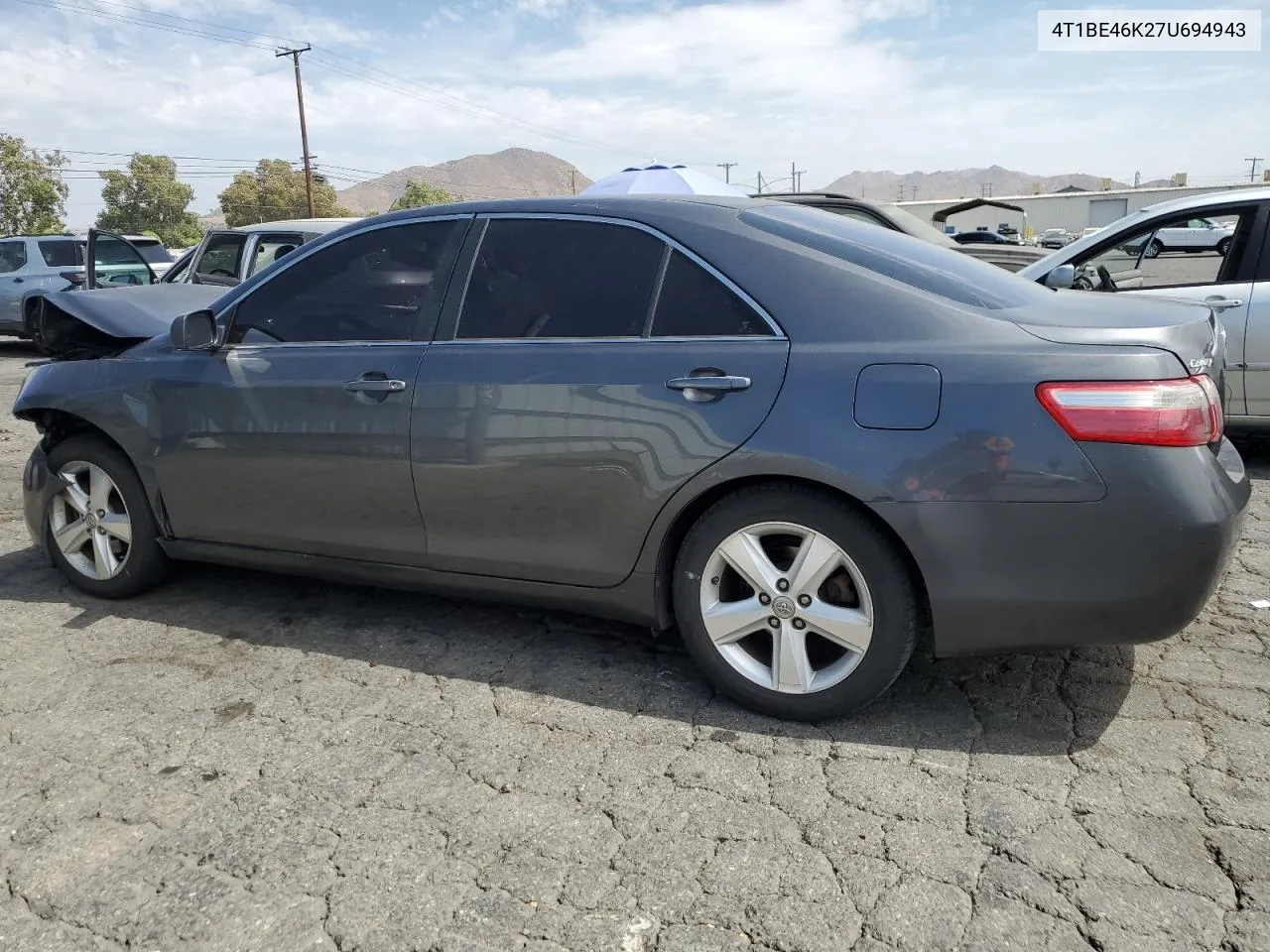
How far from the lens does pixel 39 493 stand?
4.36 meters

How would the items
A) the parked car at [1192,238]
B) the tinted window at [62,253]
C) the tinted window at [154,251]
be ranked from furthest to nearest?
the tinted window at [154,251] → the tinted window at [62,253] → the parked car at [1192,238]

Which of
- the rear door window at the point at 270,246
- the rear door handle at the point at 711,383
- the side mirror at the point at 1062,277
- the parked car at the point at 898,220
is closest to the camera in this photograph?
the rear door handle at the point at 711,383

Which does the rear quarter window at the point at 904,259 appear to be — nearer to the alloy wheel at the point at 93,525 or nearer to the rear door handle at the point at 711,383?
the rear door handle at the point at 711,383

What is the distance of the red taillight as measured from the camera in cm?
259

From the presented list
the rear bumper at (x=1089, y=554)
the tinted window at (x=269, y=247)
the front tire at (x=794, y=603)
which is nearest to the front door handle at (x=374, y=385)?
the front tire at (x=794, y=603)

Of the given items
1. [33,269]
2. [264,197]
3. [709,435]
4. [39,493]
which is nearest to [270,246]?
[39,493]

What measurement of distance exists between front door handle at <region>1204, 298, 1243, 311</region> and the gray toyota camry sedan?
9.80 feet

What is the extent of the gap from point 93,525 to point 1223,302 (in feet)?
19.3

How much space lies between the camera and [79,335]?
432 cm

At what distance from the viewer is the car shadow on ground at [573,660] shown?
3.00 m

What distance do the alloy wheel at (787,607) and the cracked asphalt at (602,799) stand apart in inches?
7.2

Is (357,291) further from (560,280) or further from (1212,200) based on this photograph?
(1212,200)

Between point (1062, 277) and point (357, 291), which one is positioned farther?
point (1062, 277)

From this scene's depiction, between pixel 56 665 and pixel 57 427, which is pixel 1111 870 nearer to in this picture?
pixel 56 665
